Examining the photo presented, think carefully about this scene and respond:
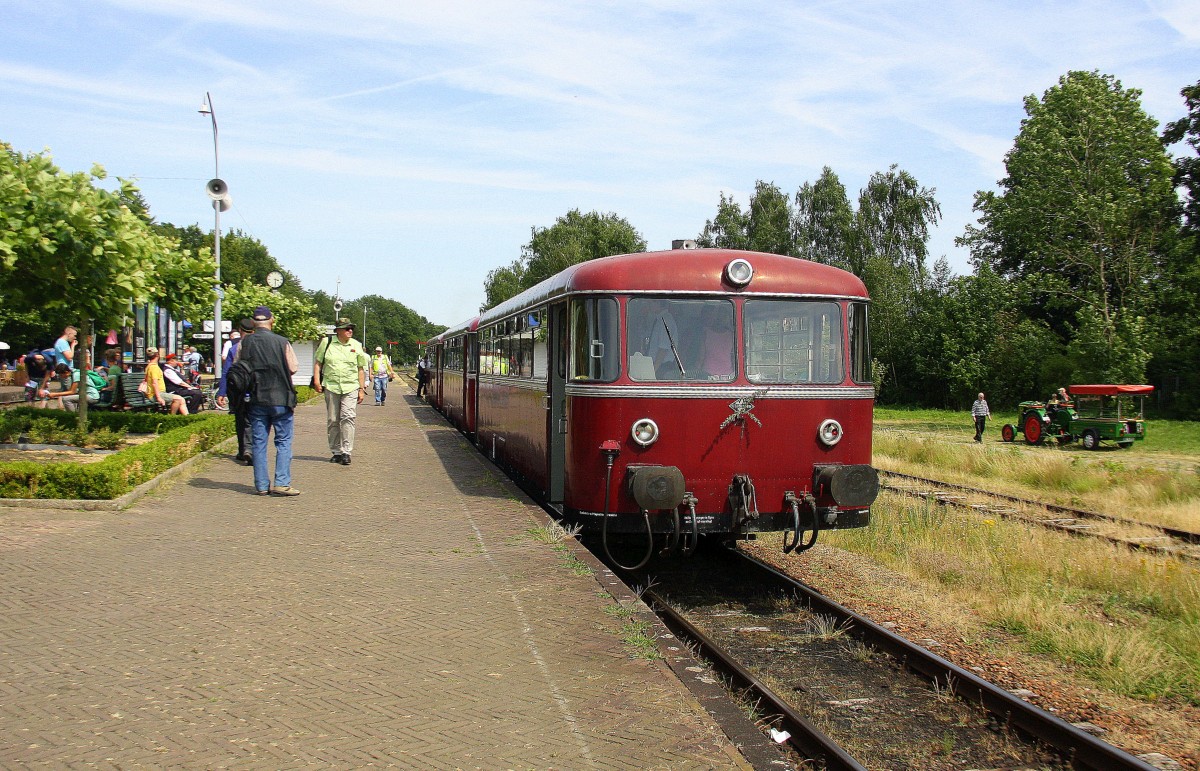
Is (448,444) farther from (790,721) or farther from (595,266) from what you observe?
(790,721)

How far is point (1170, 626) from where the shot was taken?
827cm

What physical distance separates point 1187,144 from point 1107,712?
46075 millimetres

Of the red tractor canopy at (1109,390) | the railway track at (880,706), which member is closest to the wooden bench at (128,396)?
the railway track at (880,706)

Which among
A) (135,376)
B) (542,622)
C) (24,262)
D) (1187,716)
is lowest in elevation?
(1187,716)

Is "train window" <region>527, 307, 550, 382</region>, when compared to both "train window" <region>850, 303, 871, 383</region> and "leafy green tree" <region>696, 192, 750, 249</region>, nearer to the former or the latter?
"train window" <region>850, 303, 871, 383</region>

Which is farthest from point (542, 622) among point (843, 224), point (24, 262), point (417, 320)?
point (417, 320)

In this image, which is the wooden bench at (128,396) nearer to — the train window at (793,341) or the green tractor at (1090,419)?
the train window at (793,341)

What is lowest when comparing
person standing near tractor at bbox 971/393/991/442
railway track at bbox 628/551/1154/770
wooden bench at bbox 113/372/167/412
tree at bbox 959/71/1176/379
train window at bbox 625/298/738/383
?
railway track at bbox 628/551/1154/770

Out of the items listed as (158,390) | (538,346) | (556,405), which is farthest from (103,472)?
(158,390)

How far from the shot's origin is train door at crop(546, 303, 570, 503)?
954cm

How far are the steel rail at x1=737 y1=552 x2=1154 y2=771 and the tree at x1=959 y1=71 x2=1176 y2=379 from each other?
34274 millimetres

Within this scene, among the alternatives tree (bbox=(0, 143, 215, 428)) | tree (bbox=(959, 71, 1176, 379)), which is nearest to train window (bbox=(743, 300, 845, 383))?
tree (bbox=(0, 143, 215, 428))

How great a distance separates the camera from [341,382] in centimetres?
1378

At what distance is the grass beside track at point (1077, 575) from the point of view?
284 inches
